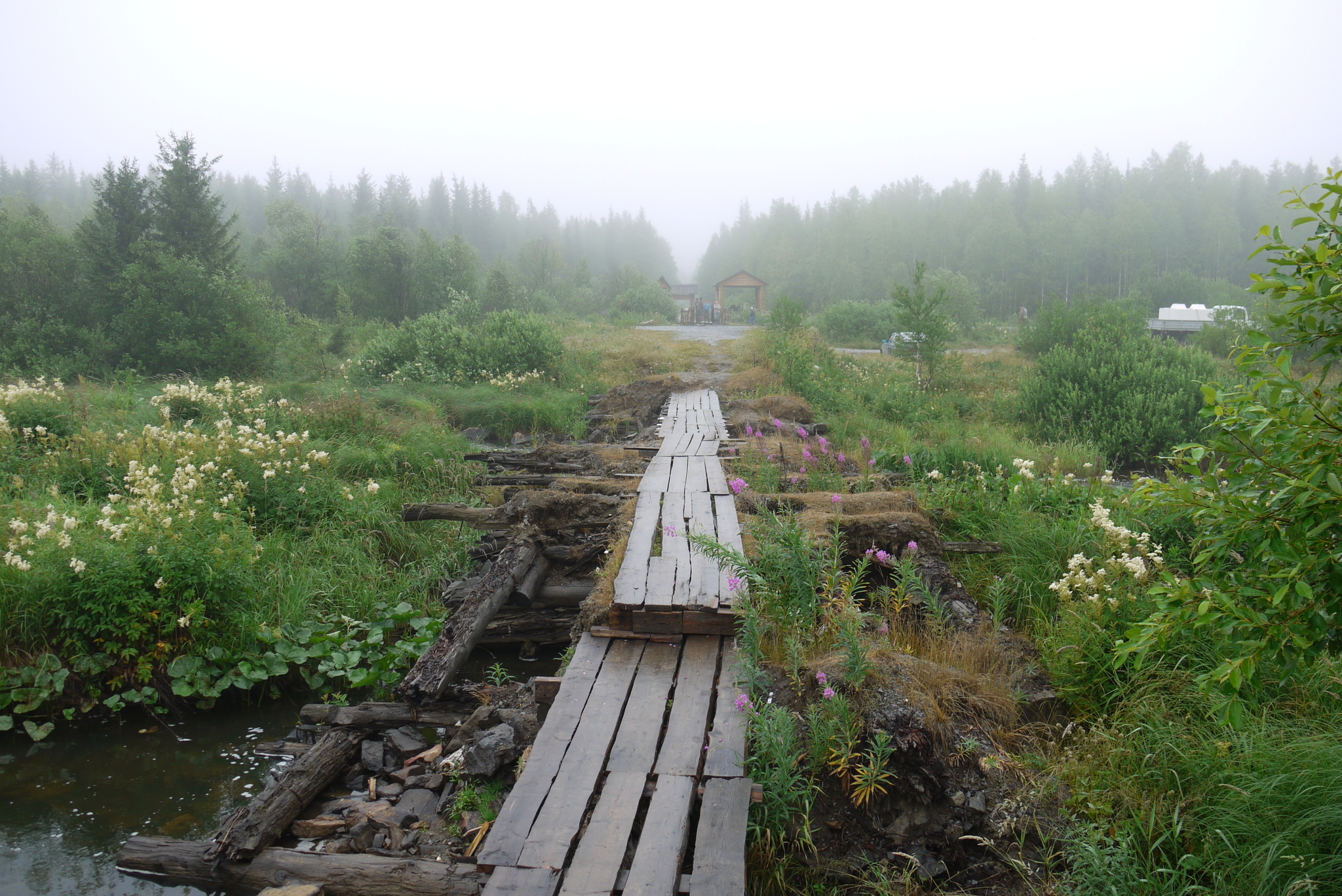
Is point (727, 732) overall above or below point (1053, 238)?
below

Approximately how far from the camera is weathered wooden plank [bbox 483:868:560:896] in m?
2.61

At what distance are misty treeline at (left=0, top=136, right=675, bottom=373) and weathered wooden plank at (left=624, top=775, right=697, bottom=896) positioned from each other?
68.7 ft

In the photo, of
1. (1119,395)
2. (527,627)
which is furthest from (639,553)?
(1119,395)

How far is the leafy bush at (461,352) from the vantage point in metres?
17.7

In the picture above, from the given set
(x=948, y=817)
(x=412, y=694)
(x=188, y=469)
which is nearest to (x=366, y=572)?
(x=188, y=469)

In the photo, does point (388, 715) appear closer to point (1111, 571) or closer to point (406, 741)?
point (406, 741)

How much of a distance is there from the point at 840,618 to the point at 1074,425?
13133mm

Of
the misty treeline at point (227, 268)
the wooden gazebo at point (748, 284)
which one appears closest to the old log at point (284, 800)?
the misty treeline at point (227, 268)

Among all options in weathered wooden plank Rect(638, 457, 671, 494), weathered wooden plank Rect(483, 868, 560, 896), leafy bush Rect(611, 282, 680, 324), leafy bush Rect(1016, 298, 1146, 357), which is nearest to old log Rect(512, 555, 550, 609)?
weathered wooden plank Rect(638, 457, 671, 494)

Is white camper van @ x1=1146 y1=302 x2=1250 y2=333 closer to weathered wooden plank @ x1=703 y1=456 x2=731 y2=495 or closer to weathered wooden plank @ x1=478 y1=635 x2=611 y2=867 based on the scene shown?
weathered wooden plank @ x1=703 y1=456 x2=731 y2=495

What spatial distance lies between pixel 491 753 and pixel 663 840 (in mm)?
1474

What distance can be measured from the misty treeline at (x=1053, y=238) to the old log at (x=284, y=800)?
1915 inches

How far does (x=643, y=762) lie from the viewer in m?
3.29

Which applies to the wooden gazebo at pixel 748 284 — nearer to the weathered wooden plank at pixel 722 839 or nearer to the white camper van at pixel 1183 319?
the white camper van at pixel 1183 319
